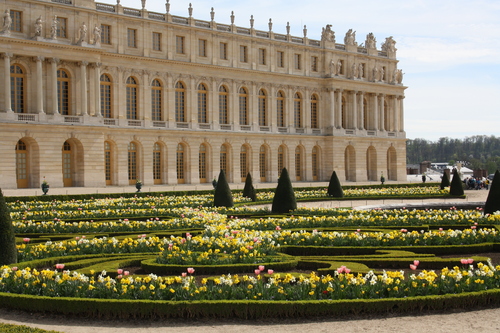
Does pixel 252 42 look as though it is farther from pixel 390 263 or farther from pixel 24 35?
pixel 390 263

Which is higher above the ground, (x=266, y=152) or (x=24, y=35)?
(x=24, y=35)

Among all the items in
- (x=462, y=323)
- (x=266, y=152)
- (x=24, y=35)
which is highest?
(x=24, y=35)

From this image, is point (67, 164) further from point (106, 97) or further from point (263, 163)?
point (263, 163)

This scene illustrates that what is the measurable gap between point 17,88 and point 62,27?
5977 millimetres

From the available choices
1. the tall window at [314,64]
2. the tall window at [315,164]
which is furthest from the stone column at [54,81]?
the tall window at [315,164]

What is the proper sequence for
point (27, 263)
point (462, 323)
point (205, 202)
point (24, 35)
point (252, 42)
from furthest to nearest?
point (252, 42), point (24, 35), point (205, 202), point (27, 263), point (462, 323)

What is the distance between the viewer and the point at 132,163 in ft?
159

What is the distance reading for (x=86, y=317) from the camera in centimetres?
915

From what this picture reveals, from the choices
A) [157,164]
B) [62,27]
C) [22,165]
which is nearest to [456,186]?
[157,164]

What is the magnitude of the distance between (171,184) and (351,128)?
24098mm

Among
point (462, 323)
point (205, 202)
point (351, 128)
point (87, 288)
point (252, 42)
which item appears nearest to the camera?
point (462, 323)

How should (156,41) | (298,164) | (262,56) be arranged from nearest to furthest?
(156,41) → (262,56) → (298,164)

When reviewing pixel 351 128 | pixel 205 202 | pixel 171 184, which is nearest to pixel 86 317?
pixel 205 202

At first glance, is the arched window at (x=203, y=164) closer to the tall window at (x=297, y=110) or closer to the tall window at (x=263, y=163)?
the tall window at (x=263, y=163)
